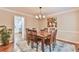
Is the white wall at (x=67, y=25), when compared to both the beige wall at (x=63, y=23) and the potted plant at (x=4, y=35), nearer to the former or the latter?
the beige wall at (x=63, y=23)

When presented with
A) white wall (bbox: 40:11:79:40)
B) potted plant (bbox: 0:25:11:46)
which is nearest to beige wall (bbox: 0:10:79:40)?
white wall (bbox: 40:11:79:40)

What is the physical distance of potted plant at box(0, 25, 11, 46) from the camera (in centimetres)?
221

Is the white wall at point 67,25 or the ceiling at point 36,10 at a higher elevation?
the ceiling at point 36,10

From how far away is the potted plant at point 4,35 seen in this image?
221 centimetres

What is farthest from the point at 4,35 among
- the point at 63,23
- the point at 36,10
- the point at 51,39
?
the point at 63,23

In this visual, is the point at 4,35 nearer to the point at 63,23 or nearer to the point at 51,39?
the point at 51,39

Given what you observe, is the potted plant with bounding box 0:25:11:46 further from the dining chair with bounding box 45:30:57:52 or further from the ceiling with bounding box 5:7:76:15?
the dining chair with bounding box 45:30:57:52

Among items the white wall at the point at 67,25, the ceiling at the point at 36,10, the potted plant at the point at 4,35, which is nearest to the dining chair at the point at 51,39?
the white wall at the point at 67,25

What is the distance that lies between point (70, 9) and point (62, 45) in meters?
0.65

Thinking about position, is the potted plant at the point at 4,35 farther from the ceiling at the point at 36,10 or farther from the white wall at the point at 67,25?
the white wall at the point at 67,25

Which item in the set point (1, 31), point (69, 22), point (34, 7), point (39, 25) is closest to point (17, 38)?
point (1, 31)

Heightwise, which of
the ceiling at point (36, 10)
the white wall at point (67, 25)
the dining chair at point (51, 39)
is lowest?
the dining chair at point (51, 39)

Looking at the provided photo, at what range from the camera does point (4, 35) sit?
222 centimetres

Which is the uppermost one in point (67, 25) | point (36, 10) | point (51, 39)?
point (36, 10)
